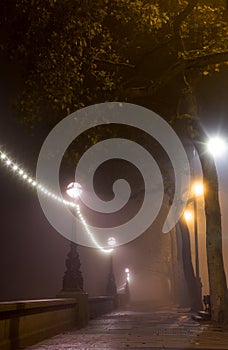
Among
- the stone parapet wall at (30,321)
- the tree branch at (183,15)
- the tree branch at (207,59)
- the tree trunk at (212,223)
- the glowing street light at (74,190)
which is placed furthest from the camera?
the glowing street light at (74,190)

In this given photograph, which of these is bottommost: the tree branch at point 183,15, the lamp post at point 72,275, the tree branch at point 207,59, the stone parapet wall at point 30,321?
the stone parapet wall at point 30,321

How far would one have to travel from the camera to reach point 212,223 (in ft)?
52.0

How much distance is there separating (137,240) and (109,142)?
186ft

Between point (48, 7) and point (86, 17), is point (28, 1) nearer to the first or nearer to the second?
point (48, 7)

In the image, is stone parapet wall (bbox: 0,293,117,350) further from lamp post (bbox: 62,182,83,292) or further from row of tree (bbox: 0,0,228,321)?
row of tree (bbox: 0,0,228,321)

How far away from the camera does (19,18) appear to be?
13266mm

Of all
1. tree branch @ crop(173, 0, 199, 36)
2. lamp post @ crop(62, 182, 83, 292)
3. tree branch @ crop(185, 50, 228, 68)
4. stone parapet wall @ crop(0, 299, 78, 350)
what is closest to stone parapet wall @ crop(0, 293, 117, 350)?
stone parapet wall @ crop(0, 299, 78, 350)

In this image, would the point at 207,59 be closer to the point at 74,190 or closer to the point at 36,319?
the point at 74,190

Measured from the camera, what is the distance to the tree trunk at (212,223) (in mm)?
15297

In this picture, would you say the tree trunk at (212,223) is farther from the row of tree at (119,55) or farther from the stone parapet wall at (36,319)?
the stone parapet wall at (36,319)

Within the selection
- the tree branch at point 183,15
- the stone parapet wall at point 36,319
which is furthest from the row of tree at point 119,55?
the stone parapet wall at point 36,319

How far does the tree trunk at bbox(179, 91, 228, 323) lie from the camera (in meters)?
15.3

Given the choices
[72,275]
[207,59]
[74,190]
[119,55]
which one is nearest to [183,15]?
[207,59]

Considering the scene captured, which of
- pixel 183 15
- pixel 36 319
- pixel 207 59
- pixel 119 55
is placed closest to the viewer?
pixel 36 319
